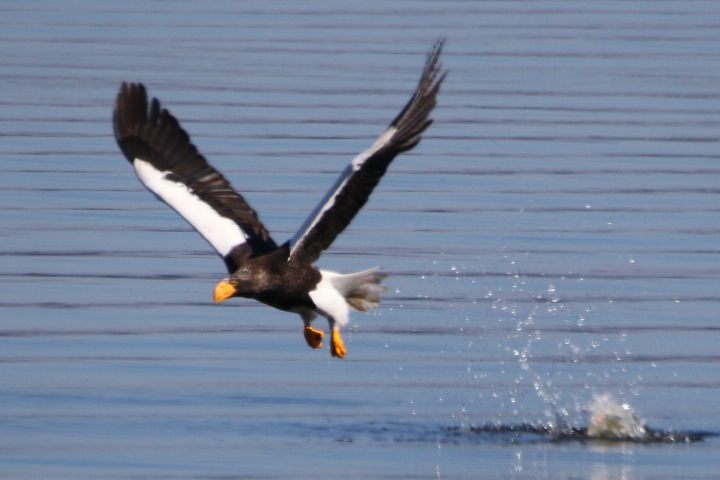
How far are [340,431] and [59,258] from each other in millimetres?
3570

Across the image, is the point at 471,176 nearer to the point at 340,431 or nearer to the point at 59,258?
the point at 59,258

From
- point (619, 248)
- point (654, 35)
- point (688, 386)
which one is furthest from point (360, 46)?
point (688, 386)

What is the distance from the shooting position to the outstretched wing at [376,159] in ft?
23.6

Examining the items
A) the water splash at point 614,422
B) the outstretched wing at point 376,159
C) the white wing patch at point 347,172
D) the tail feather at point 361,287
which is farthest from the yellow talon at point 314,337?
the water splash at point 614,422

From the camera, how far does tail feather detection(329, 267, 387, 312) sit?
8125 millimetres

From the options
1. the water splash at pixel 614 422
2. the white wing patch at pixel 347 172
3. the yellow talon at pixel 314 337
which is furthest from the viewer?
the water splash at pixel 614 422

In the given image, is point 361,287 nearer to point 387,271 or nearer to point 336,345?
point 336,345

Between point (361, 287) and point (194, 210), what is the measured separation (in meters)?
0.96

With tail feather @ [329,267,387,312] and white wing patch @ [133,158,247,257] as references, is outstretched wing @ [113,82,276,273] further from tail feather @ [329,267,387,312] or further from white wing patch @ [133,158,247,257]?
tail feather @ [329,267,387,312]

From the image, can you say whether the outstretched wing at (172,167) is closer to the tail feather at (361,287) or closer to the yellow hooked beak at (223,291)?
the tail feather at (361,287)

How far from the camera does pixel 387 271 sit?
10.7 m

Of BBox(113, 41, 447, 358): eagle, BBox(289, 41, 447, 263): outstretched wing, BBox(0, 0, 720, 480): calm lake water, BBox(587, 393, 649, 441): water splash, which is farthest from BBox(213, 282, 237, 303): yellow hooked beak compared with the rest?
BBox(587, 393, 649, 441): water splash

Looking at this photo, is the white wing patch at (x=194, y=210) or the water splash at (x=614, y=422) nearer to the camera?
the white wing patch at (x=194, y=210)

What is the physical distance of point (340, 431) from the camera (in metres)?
8.27
